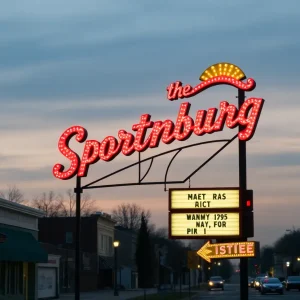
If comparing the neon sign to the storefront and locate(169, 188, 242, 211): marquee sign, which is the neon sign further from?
the storefront

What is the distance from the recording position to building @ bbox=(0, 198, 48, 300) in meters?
40.4

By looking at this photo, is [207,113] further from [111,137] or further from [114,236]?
[114,236]

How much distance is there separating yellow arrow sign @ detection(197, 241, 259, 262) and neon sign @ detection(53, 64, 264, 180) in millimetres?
3135

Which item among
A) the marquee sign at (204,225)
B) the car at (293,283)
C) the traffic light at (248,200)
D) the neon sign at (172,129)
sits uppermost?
the neon sign at (172,129)

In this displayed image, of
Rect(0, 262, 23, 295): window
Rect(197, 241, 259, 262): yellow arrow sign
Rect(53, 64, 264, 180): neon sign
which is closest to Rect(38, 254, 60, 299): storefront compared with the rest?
Result: Rect(0, 262, 23, 295): window

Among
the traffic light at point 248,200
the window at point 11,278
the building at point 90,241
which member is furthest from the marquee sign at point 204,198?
the building at point 90,241

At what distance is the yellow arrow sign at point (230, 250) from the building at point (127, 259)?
63.7 meters

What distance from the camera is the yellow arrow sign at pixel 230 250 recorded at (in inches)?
862

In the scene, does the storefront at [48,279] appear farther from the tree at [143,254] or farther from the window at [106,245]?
the tree at [143,254]

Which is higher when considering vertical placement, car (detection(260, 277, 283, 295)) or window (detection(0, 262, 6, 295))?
window (detection(0, 262, 6, 295))

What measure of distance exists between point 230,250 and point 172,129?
15.0ft

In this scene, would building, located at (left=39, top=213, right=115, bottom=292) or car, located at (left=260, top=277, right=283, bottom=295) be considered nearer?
car, located at (left=260, top=277, right=283, bottom=295)

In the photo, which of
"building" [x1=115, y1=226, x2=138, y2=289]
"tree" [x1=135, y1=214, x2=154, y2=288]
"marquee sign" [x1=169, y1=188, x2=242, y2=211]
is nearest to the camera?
"marquee sign" [x1=169, y1=188, x2=242, y2=211]

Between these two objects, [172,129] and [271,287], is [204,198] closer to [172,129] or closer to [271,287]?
[172,129]
